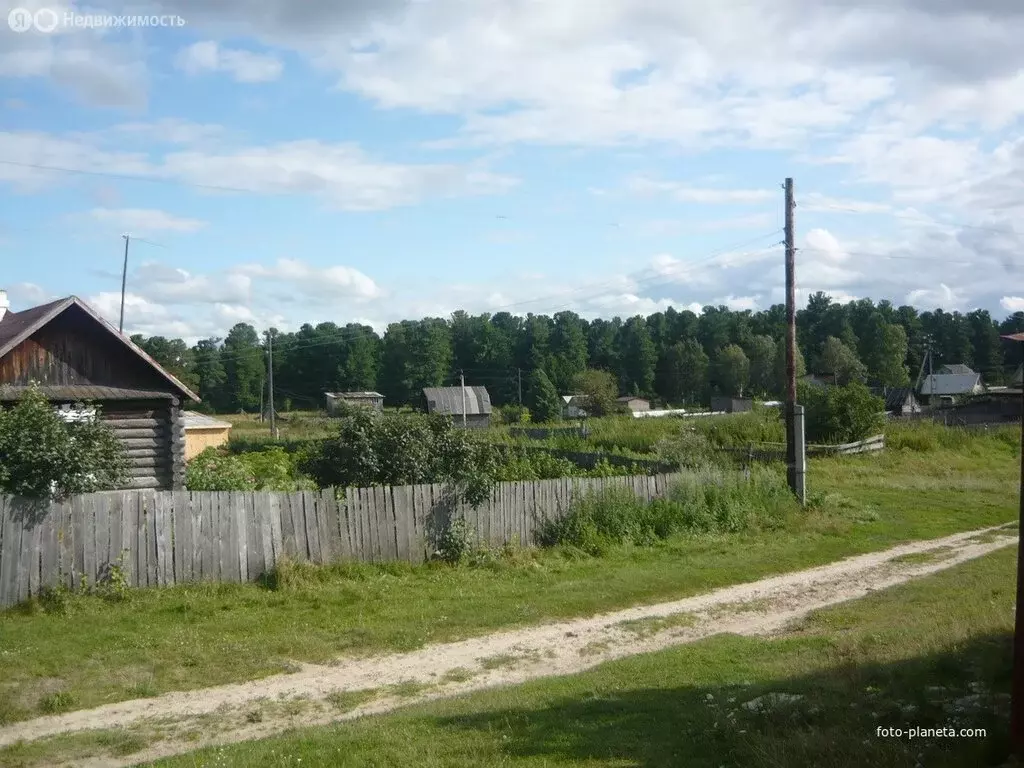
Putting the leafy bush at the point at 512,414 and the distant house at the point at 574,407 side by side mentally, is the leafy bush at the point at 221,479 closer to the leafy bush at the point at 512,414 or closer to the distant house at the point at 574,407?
the leafy bush at the point at 512,414

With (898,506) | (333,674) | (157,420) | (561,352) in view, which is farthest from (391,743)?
(561,352)

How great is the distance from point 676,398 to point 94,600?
107 meters

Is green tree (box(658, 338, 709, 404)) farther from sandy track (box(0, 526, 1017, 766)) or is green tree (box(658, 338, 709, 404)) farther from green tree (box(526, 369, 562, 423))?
sandy track (box(0, 526, 1017, 766))

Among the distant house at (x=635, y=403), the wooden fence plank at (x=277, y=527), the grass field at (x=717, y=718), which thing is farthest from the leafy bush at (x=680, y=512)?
the distant house at (x=635, y=403)

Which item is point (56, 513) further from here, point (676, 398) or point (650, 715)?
point (676, 398)

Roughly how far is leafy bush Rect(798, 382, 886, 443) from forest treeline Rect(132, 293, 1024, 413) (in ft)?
209

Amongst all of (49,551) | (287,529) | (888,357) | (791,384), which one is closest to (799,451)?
(791,384)

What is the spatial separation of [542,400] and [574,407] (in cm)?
A: 479

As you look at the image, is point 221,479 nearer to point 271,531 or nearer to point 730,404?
point 271,531

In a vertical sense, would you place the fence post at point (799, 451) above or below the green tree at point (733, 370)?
below

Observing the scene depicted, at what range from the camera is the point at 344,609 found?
13.2 meters

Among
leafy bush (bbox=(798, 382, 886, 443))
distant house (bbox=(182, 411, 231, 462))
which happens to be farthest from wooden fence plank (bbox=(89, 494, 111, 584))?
leafy bush (bbox=(798, 382, 886, 443))

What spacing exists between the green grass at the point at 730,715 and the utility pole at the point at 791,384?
41.5 ft

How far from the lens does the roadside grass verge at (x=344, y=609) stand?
33.9 feet
